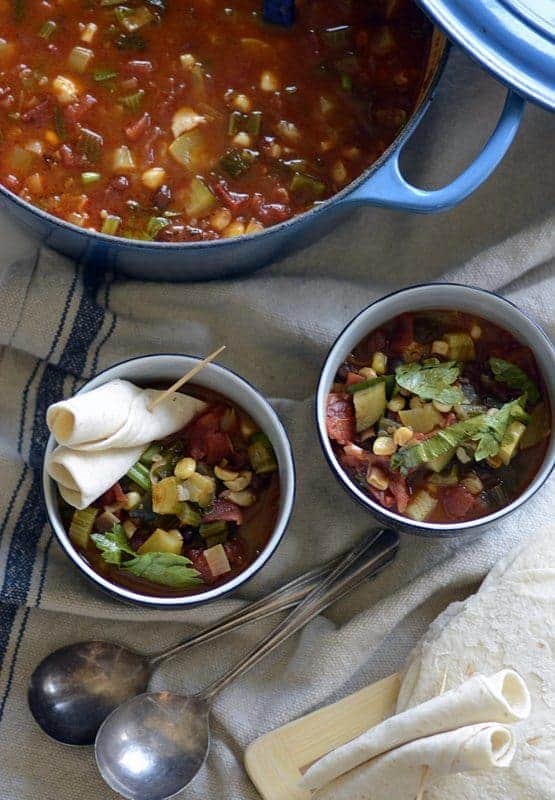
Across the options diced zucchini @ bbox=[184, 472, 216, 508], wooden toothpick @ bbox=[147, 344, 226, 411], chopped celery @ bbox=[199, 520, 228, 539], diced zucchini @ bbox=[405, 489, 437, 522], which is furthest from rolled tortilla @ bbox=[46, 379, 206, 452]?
diced zucchini @ bbox=[405, 489, 437, 522]

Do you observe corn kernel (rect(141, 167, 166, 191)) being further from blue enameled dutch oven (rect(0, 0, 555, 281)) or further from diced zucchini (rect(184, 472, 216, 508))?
diced zucchini (rect(184, 472, 216, 508))

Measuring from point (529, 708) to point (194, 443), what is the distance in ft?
3.25

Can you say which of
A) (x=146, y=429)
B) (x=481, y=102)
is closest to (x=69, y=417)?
(x=146, y=429)

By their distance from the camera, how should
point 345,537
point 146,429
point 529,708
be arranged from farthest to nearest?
1. point 345,537
2. point 146,429
3. point 529,708

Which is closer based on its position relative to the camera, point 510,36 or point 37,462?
point 510,36

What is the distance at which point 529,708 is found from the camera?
2514 mm

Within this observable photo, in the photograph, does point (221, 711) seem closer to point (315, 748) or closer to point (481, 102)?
point (315, 748)

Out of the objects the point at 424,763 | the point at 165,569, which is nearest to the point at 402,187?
the point at 165,569

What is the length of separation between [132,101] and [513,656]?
1.62m

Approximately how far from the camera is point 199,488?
2758 mm

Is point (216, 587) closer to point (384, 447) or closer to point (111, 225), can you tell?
point (384, 447)

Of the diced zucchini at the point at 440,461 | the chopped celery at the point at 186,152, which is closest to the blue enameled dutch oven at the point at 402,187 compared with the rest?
the chopped celery at the point at 186,152

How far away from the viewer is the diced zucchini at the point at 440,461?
272 centimetres

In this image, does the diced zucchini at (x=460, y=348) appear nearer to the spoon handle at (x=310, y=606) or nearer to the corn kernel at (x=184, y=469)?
the spoon handle at (x=310, y=606)
